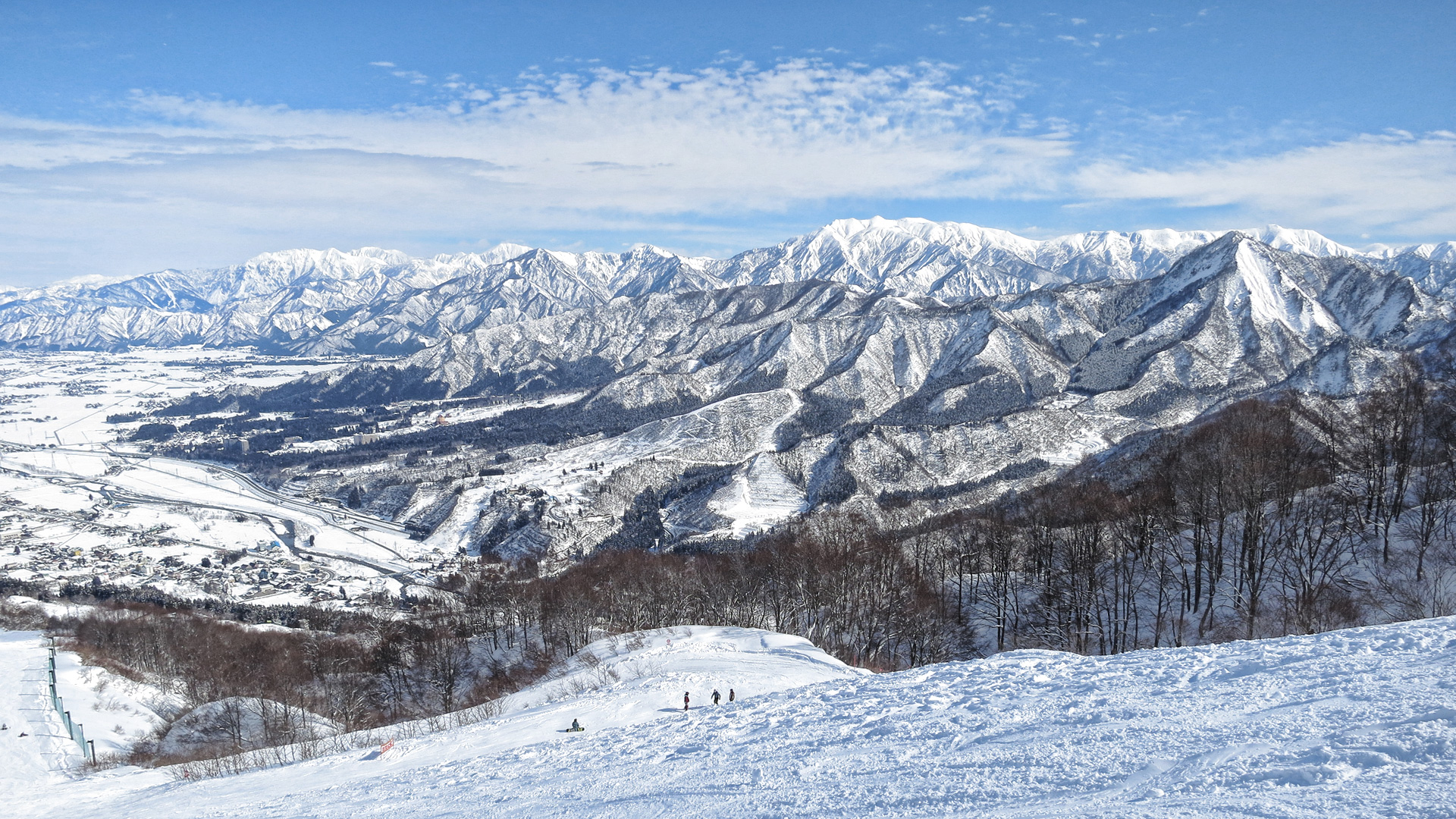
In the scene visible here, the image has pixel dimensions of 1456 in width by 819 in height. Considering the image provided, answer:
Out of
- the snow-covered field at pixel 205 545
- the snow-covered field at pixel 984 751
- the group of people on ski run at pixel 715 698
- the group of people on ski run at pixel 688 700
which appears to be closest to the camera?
the snow-covered field at pixel 984 751

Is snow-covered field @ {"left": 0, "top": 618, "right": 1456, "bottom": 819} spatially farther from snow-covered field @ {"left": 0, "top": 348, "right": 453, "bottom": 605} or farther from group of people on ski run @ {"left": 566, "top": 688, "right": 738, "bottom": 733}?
snow-covered field @ {"left": 0, "top": 348, "right": 453, "bottom": 605}

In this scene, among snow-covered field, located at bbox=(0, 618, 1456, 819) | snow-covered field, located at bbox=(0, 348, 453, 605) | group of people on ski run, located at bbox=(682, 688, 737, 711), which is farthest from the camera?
snow-covered field, located at bbox=(0, 348, 453, 605)

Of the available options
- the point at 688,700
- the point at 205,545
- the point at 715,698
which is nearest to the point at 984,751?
the point at 715,698

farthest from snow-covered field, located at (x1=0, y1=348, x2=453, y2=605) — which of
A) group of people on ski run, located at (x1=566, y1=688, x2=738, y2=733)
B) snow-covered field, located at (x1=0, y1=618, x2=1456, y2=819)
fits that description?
snow-covered field, located at (x1=0, y1=618, x2=1456, y2=819)

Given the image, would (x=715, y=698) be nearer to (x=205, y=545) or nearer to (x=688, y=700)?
(x=688, y=700)

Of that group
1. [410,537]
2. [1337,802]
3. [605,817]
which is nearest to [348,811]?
[605,817]

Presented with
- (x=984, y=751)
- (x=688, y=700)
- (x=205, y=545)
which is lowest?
(x=205, y=545)

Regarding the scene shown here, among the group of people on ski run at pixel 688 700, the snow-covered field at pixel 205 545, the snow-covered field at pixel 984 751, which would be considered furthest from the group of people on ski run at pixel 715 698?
the snow-covered field at pixel 205 545

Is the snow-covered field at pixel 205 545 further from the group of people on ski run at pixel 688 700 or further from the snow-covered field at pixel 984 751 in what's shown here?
the snow-covered field at pixel 984 751
